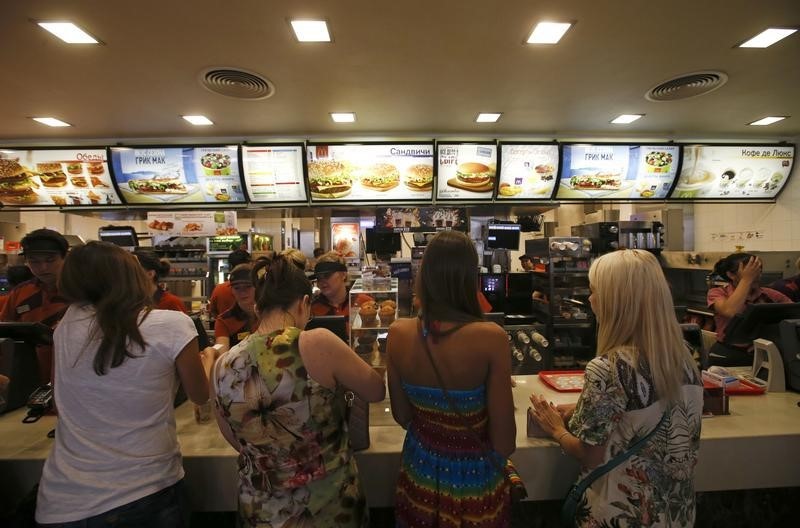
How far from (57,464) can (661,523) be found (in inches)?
78.5

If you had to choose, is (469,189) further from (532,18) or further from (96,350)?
(96,350)

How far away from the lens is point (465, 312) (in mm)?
1285

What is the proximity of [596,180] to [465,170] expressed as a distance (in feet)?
4.66

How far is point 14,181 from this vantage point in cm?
398

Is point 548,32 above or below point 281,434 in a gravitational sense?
above

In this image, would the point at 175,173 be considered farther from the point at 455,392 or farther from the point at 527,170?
the point at 455,392

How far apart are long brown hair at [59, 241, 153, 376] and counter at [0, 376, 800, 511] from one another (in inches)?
24.2

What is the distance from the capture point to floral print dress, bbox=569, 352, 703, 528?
3.94 feet

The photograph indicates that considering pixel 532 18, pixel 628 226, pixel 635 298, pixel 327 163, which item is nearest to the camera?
pixel 635 298

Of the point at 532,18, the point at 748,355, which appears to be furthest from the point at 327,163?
the point at 748,355

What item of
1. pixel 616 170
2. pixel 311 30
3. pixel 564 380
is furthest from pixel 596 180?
pixel 311 30

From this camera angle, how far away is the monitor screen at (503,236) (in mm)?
4707

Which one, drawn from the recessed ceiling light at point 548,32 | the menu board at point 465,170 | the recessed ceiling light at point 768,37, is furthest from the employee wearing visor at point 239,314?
the recessed ceiling light at point 768,37

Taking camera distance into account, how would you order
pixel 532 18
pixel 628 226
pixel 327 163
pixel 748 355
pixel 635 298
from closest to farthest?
pixel 635 298 < pixel 532 18 < pixel 748 355 < pixel 327 163 < pixel 628 226
